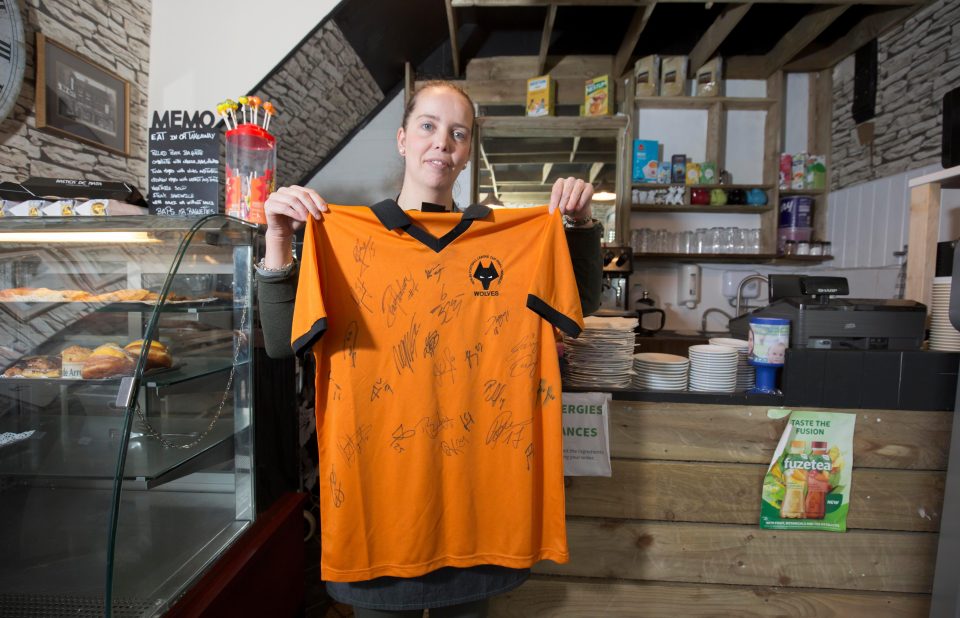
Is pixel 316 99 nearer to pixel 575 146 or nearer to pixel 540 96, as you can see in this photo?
pixel 540 96

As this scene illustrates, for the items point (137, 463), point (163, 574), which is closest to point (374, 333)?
point (137, 463)

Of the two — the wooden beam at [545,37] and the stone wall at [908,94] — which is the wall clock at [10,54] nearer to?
the wooden beam at [545,37]

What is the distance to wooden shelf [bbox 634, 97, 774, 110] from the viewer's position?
3.96 metres

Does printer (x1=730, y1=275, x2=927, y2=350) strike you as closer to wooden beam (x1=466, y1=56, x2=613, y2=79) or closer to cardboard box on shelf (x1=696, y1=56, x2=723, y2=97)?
cardboard box on shelf (x1=696, y1=56, x2=723, y2=97)

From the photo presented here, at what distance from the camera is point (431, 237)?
1.12 meters

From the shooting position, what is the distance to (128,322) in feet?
4.26

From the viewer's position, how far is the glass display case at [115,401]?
114cm

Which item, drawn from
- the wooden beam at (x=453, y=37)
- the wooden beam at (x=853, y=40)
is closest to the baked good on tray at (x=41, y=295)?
the wooden beam at (x=453, y=37)

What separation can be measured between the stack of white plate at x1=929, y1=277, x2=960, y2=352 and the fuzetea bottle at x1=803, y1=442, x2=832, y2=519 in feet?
1.91

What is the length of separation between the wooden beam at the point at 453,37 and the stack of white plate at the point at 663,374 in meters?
2.86

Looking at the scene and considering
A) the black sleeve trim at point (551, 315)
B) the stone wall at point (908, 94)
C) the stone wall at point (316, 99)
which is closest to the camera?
the black sleeve trim at point (551, 315)

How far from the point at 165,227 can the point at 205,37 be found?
199 centimetres

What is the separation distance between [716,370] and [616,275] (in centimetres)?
209

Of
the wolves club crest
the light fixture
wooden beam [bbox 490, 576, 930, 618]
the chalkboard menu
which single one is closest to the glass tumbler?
the chalkboard menu
